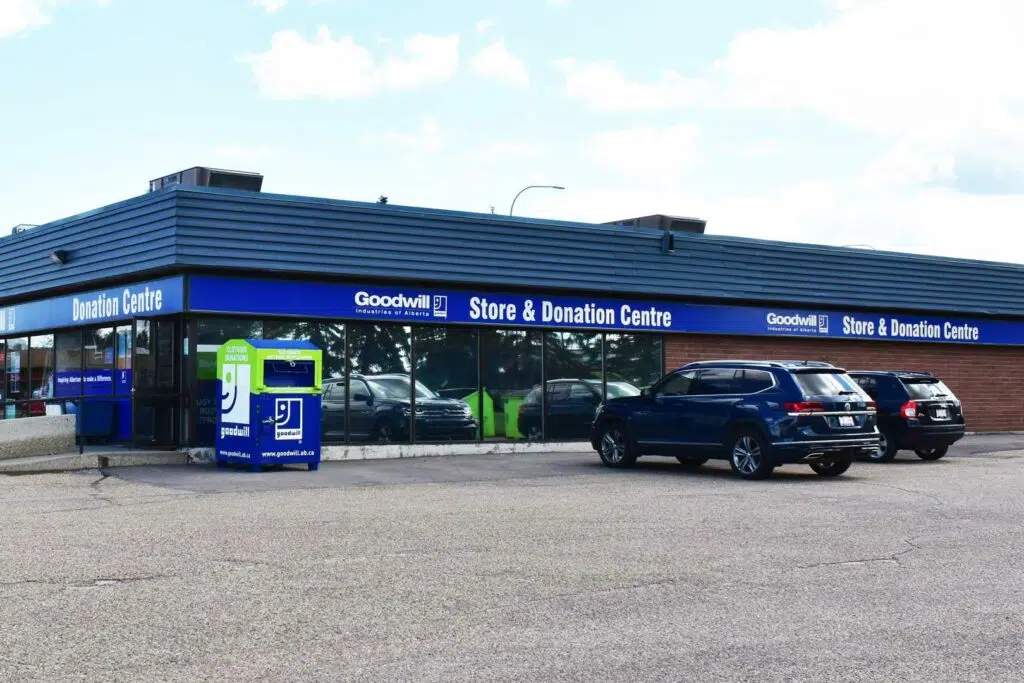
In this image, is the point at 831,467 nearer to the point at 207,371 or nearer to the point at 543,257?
the point at 543,257

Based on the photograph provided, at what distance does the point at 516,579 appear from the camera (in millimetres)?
8977

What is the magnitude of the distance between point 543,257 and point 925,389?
773 centimetres

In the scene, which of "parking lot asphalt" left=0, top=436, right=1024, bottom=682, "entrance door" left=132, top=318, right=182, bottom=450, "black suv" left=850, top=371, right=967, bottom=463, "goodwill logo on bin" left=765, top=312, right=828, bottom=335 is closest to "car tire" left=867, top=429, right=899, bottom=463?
"black suv" left=850, top=371, right=967, bottom=463

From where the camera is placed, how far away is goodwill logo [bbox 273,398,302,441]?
18672 millimetres

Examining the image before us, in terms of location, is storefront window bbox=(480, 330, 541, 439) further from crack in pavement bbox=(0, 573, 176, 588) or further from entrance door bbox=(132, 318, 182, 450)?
crack in pavement bbox=(0, 573, 176, 588)

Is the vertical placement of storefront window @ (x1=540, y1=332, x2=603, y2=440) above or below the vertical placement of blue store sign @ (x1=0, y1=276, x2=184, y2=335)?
below

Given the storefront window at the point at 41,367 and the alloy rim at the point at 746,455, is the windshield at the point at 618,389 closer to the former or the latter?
the alloy rim at the point at 746,455

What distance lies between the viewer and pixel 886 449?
22203 millimetres

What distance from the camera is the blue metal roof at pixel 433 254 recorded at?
20.9 metres

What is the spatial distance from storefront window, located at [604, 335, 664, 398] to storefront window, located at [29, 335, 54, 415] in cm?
1173

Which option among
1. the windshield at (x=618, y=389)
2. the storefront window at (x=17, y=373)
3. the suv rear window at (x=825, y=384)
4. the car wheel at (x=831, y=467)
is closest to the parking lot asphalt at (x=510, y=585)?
the suv rear window at (x=825, y=384)

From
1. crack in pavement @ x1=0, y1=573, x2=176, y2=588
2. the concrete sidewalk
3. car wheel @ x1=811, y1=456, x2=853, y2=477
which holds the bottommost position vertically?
crack in pavement @ x1=0, y1=573, x2=176, y2=588

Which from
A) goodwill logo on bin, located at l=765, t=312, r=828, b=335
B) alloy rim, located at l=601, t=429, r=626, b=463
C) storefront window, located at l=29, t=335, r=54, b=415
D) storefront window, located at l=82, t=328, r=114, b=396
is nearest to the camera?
alloy rim, located at l=601, t=429, r=626, b=463

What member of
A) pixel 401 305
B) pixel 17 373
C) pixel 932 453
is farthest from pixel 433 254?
pixel 17 373
